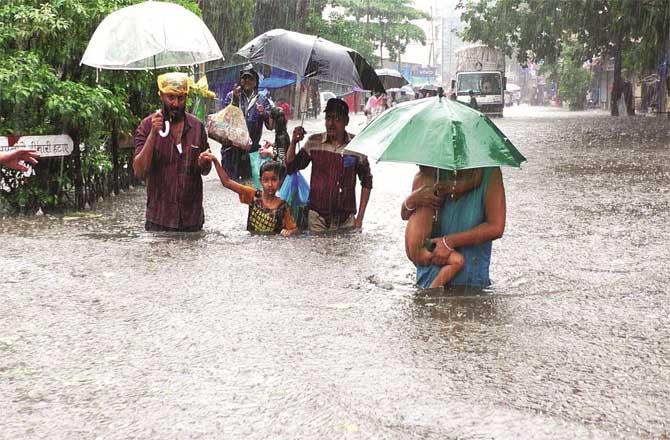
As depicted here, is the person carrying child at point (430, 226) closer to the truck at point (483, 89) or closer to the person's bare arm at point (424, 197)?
the person's bare arm at point (424, 197)

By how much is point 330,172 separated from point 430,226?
2.63 metres

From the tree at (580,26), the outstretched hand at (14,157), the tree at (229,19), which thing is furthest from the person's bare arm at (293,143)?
the tree at (229,19)

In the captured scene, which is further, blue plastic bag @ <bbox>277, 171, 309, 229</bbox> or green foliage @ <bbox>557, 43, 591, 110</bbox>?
green foliage @ <bbox>557, 43, 591, 110</bbox>

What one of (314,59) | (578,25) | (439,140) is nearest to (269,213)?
(314,59)

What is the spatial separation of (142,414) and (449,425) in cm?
123

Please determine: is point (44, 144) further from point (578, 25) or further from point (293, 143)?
point (578, 25)

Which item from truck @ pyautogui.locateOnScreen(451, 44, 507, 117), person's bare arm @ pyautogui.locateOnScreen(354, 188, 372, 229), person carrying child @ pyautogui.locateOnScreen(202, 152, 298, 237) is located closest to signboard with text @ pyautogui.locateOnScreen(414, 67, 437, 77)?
truck @ pyautogui.locateOnScreen(451, 44, 507, 117)

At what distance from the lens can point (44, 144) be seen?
9.56m

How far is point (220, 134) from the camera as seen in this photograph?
987 cm

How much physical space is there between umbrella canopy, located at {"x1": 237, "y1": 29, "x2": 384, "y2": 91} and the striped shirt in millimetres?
554

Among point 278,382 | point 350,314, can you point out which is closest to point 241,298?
point 350,314

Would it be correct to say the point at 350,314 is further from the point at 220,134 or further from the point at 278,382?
the point at 220,134

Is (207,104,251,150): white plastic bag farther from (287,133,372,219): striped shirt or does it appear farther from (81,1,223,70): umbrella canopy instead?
(287,133,372,219): striped shirt

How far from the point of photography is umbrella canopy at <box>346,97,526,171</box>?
5512 millimetres
